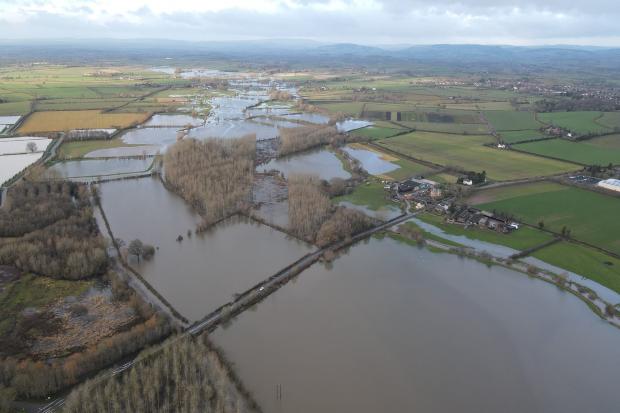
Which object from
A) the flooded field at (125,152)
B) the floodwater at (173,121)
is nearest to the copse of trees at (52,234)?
the flooded field at (125,152)

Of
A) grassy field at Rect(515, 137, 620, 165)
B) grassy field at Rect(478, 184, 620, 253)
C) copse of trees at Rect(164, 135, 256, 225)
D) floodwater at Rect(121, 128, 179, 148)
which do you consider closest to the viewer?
grassy field at Rect(478, 184, 620, 253)

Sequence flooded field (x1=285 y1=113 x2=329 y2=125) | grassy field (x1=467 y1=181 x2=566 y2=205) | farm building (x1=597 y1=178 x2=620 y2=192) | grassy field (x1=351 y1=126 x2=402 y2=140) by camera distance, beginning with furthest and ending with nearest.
→ flooded field (x1=285 y1=113 x2=329 y2=125) < grassy field (x1=351 y1=126 x2=402 y2=140) < farm building (x1=597 y1=178 x2=620 y2=192) < grassy field (x1=467 y1=181 x2=566 y2=205)

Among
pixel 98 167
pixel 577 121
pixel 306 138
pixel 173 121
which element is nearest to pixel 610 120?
pixel 577 121

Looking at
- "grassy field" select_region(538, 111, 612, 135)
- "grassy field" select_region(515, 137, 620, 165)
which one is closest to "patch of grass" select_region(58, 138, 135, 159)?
"grassy field" select_region(515, 137, 620, 165)

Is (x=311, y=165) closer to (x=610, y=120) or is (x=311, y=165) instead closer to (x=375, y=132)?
(x=375, y=132)

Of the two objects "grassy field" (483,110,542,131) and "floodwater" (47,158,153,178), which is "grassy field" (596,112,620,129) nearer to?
"grassy field" (483,110,542,131)

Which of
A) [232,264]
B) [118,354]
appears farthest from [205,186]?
[118,354]
